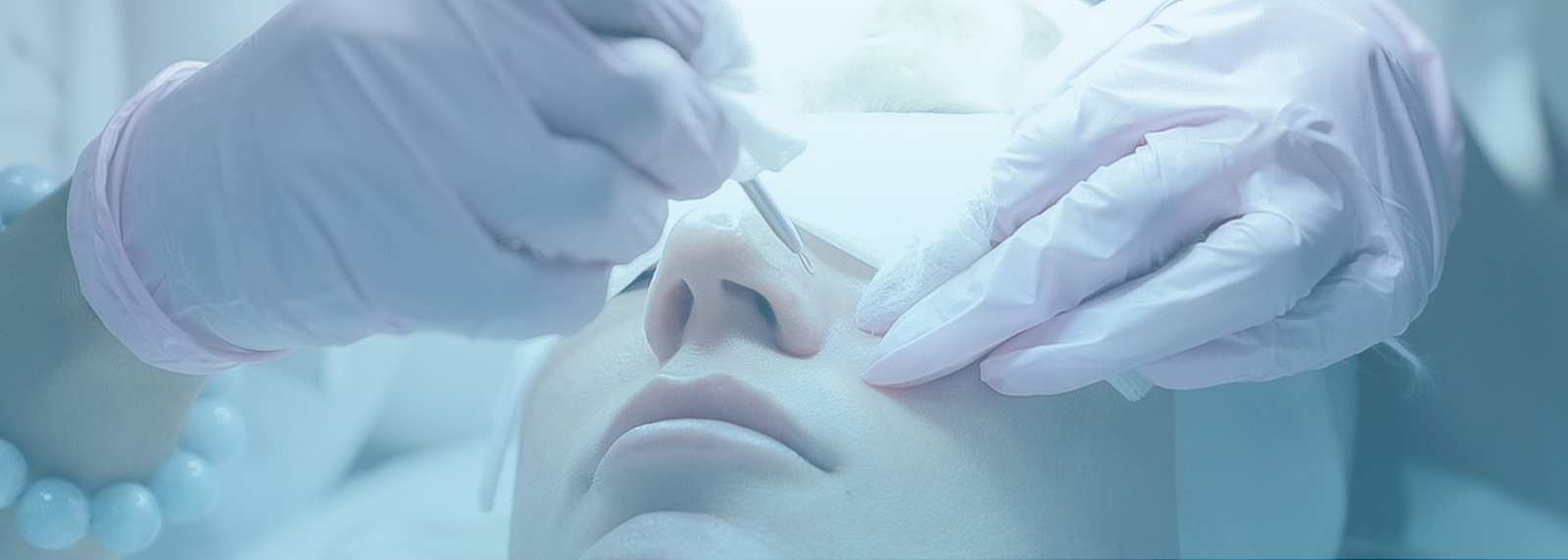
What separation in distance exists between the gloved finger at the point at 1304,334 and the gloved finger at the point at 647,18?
0.50 m

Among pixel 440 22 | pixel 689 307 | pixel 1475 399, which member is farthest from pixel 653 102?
pixel 1475 399

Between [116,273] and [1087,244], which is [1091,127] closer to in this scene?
[1087,244]

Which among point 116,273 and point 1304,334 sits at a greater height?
point 116,273

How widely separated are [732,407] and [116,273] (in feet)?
1.59

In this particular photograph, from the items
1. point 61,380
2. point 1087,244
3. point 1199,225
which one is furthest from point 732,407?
point 61,380

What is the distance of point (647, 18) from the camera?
61cm

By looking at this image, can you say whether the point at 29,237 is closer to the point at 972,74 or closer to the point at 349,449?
the point at 349,449

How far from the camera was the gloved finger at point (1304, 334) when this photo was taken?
0.81 metres

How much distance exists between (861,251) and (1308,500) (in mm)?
617

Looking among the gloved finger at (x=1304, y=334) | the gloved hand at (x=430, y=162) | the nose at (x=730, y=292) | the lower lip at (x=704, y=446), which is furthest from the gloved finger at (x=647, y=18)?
the gloved finger at (x=1304, y=334)

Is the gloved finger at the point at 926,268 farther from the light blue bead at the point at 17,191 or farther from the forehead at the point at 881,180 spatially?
the light blue bead at the point at 17,191

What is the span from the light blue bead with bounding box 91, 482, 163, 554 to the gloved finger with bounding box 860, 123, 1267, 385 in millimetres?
730

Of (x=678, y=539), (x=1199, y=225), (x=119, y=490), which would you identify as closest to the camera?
(x=678, y=539)

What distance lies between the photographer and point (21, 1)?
1013 mm
